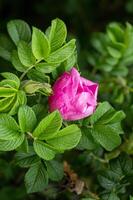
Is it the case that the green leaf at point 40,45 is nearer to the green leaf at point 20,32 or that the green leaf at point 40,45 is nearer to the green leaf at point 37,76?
the green leaf at point 37,76

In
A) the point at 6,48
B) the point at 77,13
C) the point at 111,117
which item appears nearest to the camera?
the point at 111,117

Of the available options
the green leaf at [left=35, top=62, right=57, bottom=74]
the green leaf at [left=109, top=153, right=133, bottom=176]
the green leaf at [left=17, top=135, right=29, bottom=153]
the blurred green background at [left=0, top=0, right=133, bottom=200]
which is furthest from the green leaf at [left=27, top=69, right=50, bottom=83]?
the blurred green background at [left=0, top=0, right=133, bottom=200]

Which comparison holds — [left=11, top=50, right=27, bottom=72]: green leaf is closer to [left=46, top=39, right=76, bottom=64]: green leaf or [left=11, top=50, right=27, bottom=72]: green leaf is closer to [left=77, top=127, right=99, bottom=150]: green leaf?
[left=46, top=39, right=76, bottom=64]: green leaf

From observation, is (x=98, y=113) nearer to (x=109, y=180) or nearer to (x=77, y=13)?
(x=109, y=180)

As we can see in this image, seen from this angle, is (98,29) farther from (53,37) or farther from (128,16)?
(53,37)

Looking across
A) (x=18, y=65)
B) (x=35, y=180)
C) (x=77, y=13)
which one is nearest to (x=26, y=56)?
(x=18, y=65)

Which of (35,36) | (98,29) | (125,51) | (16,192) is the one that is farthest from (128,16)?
(35,36)
